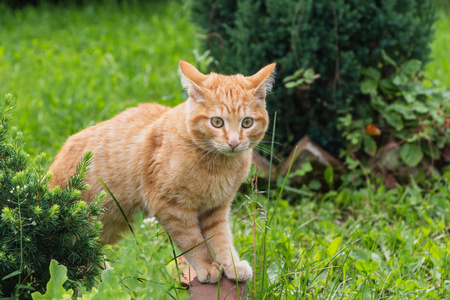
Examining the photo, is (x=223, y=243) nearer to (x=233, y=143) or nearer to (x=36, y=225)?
(x=233, y=143)

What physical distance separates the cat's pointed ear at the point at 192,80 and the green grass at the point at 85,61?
1.35 m

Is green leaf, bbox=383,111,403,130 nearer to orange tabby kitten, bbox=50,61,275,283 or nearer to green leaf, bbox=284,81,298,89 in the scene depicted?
green leaf, bbox=284,81,298,89

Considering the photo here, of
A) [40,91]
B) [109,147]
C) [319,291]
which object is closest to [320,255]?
[319,291]

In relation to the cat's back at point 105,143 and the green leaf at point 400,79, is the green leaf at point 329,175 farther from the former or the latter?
the cat's back at point 105,143

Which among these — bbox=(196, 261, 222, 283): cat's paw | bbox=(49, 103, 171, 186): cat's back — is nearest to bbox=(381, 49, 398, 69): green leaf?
bbox=(49, 103, 171, 186): cat's back

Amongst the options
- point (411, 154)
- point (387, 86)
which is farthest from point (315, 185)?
point (387, 86)

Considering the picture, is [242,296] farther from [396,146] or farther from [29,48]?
[29,48]

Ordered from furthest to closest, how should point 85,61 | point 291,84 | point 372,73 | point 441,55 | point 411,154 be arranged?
1. point 85,61
2. point 441,55
3. point 372,73
4. point 411,154
5. point 291,84

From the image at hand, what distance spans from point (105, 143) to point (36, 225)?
866mm

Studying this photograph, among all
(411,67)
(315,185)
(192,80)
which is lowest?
(315,185)

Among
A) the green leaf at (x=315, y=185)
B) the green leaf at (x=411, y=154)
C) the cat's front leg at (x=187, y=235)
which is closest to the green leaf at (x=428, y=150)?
the green leaf at (x=411, y=154)

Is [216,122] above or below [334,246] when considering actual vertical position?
above

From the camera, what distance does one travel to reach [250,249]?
3029 mm

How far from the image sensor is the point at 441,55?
600 centimetres
